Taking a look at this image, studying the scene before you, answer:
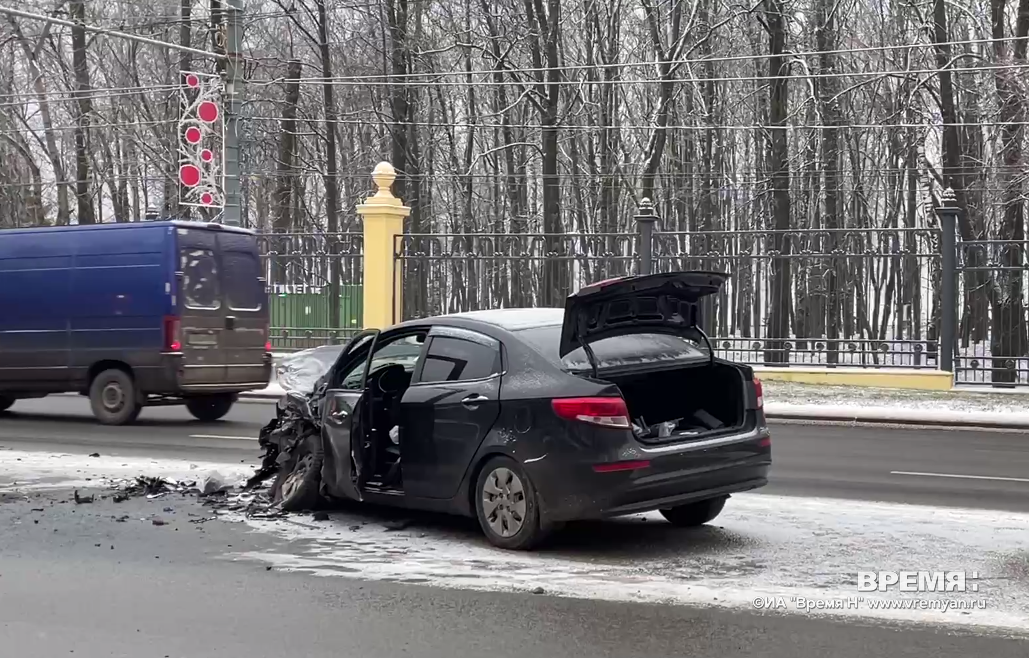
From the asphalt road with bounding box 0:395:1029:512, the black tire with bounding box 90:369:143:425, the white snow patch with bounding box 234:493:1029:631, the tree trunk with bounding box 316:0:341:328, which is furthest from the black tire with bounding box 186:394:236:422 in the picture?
the tree trunk with bounding box 316:0:341:328

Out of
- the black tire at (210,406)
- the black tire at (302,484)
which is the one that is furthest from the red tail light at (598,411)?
the black tire at (210,406)

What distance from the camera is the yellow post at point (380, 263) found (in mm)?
22203

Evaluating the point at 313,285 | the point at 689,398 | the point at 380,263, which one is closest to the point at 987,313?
the point at 380,263

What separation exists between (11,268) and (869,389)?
13.2 m

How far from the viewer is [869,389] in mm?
19109

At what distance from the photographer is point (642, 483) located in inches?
278

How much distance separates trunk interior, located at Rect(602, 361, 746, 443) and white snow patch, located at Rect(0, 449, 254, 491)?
13.7ft

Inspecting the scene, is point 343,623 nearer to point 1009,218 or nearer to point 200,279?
point 200,279

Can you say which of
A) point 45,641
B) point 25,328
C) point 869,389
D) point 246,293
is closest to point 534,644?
point 45,641

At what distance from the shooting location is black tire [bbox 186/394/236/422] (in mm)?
16266

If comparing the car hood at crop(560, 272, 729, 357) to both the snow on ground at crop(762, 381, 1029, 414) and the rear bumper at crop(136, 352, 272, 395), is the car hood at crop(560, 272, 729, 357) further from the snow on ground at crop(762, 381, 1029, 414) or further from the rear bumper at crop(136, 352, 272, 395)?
the snow on ground at crop(762, 381, 1029, 414)

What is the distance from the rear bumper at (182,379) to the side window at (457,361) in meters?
7.92

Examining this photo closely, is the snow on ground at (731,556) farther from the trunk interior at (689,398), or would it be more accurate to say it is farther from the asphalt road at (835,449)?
the asphalt road at (835,449)

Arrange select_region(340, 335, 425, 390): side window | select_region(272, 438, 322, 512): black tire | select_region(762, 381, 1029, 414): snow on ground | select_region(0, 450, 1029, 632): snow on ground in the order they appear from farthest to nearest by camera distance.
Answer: select_region(762, 381, 1029, 414): snow on ground → select_region(272, 438, 322, 512): black tire → select_region(340, 335, 425, 390): side window → select_region(0, 450, 1029, 632): snow on ground
